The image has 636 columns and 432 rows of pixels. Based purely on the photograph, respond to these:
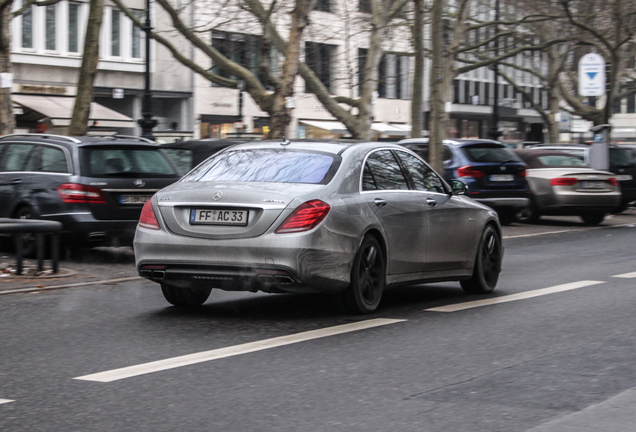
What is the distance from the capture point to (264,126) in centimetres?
5116

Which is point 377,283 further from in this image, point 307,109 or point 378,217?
point 307,109

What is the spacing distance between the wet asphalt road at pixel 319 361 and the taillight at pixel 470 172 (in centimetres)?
973

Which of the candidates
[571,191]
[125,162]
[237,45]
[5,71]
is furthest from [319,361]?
[237,45]

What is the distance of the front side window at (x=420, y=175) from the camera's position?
991cm

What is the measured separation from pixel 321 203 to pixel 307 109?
153 feet

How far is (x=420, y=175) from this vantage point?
397 inches

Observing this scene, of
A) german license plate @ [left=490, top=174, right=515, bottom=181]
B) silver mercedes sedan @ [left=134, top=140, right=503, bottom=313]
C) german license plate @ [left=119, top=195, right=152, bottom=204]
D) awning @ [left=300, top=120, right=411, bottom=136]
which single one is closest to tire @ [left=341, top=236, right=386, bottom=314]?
silver mercedes sedan @ [left=134, top=140, right=503, bottom=313]

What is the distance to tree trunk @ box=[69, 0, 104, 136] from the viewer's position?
2064cm

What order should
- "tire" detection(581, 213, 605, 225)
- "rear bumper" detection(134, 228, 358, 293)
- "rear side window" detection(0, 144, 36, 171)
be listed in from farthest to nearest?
"tire" detection(581, 213, 605, 225) < "rear side window" detection(0, 144, 36, 171) < "rear bumper" detection(134, 228, 358, 293)

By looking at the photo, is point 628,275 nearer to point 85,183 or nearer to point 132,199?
point 132,199

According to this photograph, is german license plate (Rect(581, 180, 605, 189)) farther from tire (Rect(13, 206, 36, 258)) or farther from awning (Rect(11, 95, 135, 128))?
awning (Rect(11, 95, 135, 128))

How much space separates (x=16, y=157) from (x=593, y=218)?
13.2 meters

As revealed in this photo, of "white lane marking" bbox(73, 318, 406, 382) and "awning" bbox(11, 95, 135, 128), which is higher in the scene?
"awning" bbox(11, 95, 135, 128)

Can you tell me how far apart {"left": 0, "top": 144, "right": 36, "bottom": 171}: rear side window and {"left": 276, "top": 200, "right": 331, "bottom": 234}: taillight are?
663 centimetres
